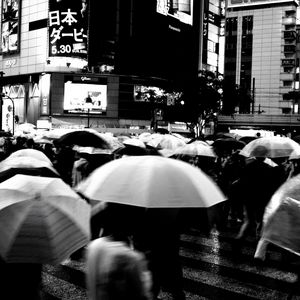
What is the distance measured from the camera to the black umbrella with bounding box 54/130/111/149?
9130mm

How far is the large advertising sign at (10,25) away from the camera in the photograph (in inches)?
2274

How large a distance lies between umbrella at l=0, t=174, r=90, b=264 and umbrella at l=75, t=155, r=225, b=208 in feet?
0.80

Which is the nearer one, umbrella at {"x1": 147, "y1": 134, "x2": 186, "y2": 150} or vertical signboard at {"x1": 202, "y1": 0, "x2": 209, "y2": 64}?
umbrella at {"x1": 147, "y1": 134, "x2": 186, "y2": 150}

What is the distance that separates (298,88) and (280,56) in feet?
22.7

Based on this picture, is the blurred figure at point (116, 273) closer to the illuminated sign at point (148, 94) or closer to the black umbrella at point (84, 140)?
the black umbrella at point (84, 140)

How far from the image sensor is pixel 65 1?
51.4m

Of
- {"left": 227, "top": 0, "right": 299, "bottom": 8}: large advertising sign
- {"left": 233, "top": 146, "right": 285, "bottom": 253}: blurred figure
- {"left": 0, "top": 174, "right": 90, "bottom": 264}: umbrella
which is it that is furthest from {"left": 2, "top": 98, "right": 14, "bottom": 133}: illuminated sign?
{"left": 227, "top": 0, "right": 299, "bottom": 8}: large advertising sign

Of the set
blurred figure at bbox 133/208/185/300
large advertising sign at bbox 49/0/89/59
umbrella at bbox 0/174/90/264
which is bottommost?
blurred figure at bbox 133/208/185/300

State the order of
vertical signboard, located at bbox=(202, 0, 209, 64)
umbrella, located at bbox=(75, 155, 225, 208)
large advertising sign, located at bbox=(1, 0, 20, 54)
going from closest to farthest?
umbrella, located at bbox=(75, 155, 225, 208) → large advertising sign, located at bbox=(1, 0, 20, 54) → vertical signboard, located at bbox=(202, 0, 209, 64)

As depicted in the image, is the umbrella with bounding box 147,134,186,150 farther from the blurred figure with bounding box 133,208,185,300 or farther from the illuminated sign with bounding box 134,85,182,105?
the illuminated sign with bounding box 134,85,182,105

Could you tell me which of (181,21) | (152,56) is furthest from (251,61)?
(152,56)

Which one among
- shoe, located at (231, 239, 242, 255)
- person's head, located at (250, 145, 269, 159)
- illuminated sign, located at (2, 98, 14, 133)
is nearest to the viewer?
shoe, located at (231, 239, 242, 255)

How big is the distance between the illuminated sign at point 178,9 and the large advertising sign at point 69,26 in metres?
11.1

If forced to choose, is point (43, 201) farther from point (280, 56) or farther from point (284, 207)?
point (280, 56)
